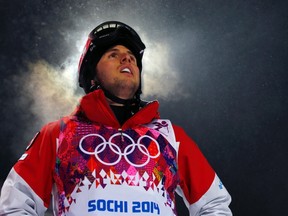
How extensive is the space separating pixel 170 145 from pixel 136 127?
0.25m

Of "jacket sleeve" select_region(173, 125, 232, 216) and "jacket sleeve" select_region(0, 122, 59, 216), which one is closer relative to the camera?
"jacket sleeve" select_region(0, 122, 59, 216)

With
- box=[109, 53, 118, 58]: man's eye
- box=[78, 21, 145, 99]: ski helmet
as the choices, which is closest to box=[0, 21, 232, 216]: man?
box=[109, 53, 118, 58]: man's eye

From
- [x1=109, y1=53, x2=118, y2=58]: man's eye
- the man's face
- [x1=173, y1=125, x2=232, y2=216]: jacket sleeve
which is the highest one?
[x1=109, y1=53, x2=118, y2=58]: man's eye

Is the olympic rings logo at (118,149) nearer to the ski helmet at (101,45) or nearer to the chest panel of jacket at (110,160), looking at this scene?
the chest panel of jacket at (110,160)

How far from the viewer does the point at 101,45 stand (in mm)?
3254

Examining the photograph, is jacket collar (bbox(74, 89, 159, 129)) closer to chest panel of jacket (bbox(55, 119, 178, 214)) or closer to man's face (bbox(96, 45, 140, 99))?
chest panel of jacket (bbox(55, 119, 178, 214))

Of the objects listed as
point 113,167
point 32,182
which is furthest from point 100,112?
point 32,182

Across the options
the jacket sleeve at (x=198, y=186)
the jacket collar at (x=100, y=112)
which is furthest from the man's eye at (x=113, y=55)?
the jacket sleeve at (x=198, y=186)

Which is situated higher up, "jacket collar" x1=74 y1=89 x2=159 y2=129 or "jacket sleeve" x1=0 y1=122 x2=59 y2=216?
"jacket collar" x1=74 y1=89 x2=159 y2=129

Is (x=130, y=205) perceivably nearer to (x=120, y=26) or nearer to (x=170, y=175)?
(x=170, y=175)

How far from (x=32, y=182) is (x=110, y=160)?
18.3 inches

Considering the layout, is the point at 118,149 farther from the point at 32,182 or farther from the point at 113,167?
the point at 32,182

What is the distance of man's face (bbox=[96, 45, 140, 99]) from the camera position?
293 centimetres

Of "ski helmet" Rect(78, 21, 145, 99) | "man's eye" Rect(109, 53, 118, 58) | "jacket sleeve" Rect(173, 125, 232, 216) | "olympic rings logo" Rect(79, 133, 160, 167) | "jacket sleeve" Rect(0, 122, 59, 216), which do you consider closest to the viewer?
"jacket sleeve" Rect(0, 122, 59, 216)
